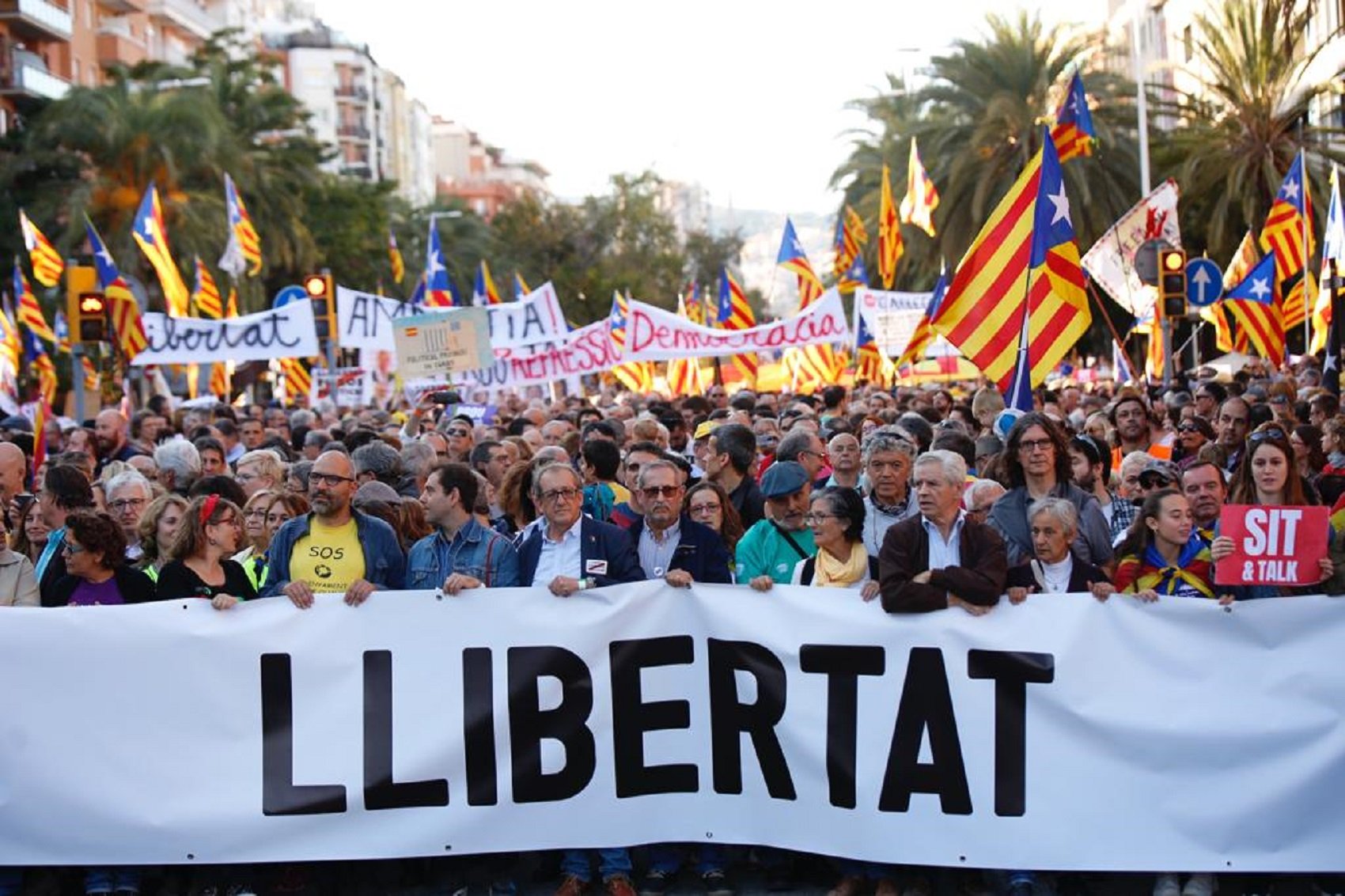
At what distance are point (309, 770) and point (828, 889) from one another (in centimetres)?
201

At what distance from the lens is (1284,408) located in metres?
15.0

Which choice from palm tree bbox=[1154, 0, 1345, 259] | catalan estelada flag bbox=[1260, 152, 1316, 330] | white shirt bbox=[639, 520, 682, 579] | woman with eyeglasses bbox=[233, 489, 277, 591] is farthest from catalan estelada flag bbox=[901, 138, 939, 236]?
white shirt bbox=[639, 520, 682, 579]

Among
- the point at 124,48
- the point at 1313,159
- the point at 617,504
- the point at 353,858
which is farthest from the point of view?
the point at 124,48

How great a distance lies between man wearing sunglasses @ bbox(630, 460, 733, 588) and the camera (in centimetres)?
814

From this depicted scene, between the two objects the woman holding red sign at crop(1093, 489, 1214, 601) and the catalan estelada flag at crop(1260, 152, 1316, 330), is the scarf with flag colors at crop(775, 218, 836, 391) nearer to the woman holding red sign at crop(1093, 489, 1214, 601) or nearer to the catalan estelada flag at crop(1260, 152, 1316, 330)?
the catalan estelada flag at crop(1260, 152, 1316, 330)

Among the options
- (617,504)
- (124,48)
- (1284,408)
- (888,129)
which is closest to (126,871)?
(617,504)

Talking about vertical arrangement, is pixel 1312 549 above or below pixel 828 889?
above

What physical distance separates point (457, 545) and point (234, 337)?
1486 cm

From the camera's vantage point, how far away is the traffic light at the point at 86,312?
18.5m

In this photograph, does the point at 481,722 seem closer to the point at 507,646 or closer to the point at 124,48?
the point at 507,646

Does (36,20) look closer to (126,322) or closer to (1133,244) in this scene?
(126,322)

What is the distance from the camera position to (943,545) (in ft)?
24.5

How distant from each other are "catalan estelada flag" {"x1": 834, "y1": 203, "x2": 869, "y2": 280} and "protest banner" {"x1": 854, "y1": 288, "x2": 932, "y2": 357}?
519cm

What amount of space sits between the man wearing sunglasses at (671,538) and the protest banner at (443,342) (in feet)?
30.7
